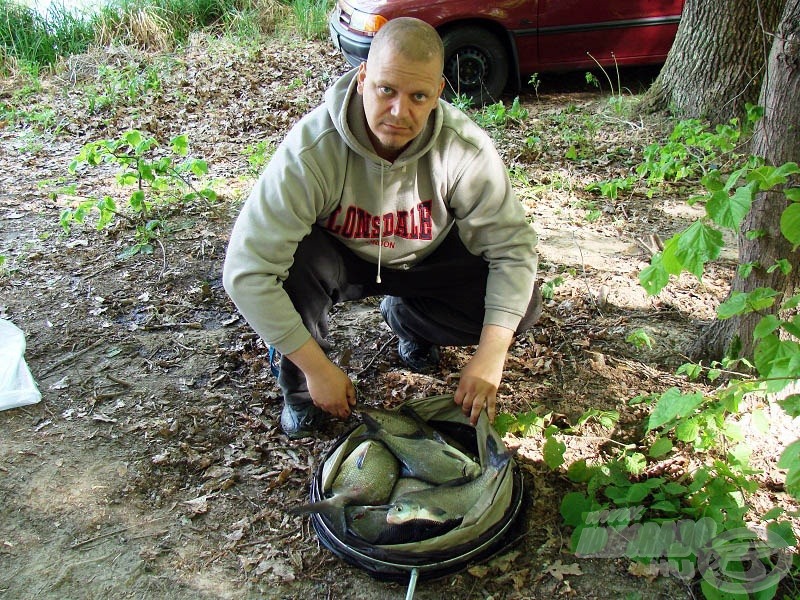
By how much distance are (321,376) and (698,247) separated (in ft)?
4.12

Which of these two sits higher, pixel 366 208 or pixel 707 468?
pixel 366 208

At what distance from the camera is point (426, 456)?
94.7 inches

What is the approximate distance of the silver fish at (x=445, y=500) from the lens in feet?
6.95

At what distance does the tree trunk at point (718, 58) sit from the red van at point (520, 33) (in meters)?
1.15

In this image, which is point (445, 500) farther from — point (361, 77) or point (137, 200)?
point (137, 200)

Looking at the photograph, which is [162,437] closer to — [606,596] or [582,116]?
[606,596]

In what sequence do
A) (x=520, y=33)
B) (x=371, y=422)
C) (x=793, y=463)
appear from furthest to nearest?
(x=520, y=33)
(x=371, y=422)
(x=793, y=463)

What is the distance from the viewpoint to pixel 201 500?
2453mm

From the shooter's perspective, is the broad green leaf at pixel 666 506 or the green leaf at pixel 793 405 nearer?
the green leaf at pixel 793 405

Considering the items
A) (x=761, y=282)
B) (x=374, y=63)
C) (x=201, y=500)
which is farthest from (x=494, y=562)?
(x=374, y=63)

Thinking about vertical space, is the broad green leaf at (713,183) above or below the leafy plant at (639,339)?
above

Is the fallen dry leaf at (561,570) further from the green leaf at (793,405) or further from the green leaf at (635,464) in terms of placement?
the green leaf at (793,405)

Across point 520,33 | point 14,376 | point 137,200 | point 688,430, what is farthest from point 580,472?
point 520,33

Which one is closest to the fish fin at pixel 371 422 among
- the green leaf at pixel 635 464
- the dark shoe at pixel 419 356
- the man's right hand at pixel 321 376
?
the man's right hand at pixel 321 376
